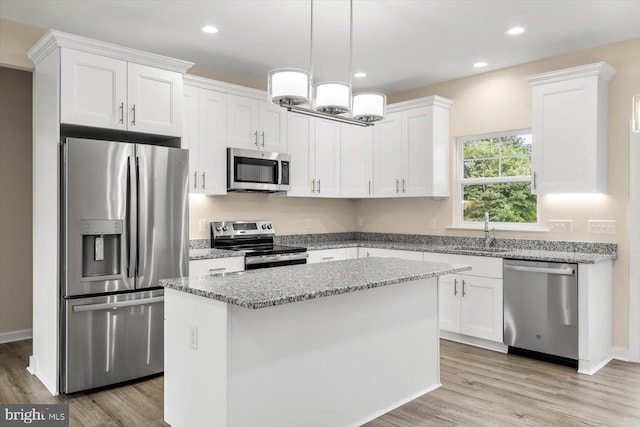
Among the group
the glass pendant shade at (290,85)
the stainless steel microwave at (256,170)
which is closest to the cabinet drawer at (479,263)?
the stainless steel microwave at (256,170)

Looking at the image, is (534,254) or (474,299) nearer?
(534,254)

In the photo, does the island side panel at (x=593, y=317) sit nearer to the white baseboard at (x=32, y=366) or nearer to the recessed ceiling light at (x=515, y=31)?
the recessed ceiling light at (x=515, y=31)

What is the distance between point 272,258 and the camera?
14.7 ft

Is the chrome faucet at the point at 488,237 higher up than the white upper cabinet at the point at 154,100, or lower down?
lower down

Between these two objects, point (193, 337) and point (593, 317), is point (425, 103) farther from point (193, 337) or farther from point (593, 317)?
→ point (193, 337)

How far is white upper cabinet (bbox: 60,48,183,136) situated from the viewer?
129 inches

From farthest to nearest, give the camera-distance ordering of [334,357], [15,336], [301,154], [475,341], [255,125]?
[301,154], [255,125], [15,336], [475,341], [334,357]

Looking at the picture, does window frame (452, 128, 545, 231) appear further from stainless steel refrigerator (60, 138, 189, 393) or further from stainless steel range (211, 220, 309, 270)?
stainless steel refrigerator (60, 138, 189, 393)

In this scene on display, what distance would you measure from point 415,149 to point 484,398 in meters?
2.80

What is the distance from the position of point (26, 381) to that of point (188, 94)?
2649 millimetres

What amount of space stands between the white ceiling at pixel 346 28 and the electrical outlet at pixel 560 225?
1.55 metres

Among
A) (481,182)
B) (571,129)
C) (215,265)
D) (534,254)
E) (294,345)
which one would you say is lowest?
(294,345)

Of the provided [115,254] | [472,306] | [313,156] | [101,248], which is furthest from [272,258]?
[472,306]

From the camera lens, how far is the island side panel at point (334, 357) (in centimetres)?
224
